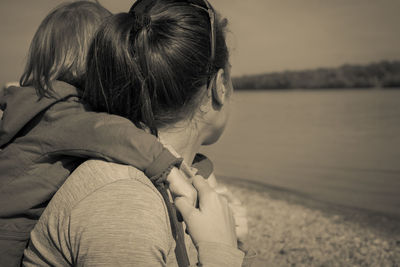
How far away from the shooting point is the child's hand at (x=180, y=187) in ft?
4.45

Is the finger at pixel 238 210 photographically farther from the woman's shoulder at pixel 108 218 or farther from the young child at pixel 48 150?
the woman's shoulder at pixel 108 218

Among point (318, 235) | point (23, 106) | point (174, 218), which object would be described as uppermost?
point (23, 106)

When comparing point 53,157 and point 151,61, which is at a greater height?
point 151,61

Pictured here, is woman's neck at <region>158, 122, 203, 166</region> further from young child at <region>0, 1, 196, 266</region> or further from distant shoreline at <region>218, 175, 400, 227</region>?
distant shoreline at <region>218, 175, 400, 227</region>

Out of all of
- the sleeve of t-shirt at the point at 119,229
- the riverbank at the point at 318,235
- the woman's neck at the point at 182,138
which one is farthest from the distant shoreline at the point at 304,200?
the sleeve of t-shirt at the point at 119,229

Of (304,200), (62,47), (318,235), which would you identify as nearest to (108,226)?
(62,47)

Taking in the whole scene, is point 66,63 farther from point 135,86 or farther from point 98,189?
point 98,189

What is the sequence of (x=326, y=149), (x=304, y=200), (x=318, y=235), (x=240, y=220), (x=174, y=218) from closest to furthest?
(x=174, y=218) → (x=240, y=220) → (x=318, y=235) → (x=304, y=200) → (x=326, y=149)

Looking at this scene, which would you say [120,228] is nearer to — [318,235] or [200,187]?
[200,187]

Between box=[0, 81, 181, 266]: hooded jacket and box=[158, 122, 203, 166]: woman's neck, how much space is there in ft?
0.94

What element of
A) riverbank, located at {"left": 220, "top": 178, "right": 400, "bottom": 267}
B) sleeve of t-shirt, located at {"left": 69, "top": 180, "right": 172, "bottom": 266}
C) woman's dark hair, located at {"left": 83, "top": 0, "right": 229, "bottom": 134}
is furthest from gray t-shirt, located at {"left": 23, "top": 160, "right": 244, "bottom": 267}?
riverbank, located at {"left": 220, "top": 178, "right": 400, "bottom": 267}

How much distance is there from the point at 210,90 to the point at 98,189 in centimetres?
73

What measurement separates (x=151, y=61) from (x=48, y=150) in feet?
1.59

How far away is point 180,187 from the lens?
1.36 m
